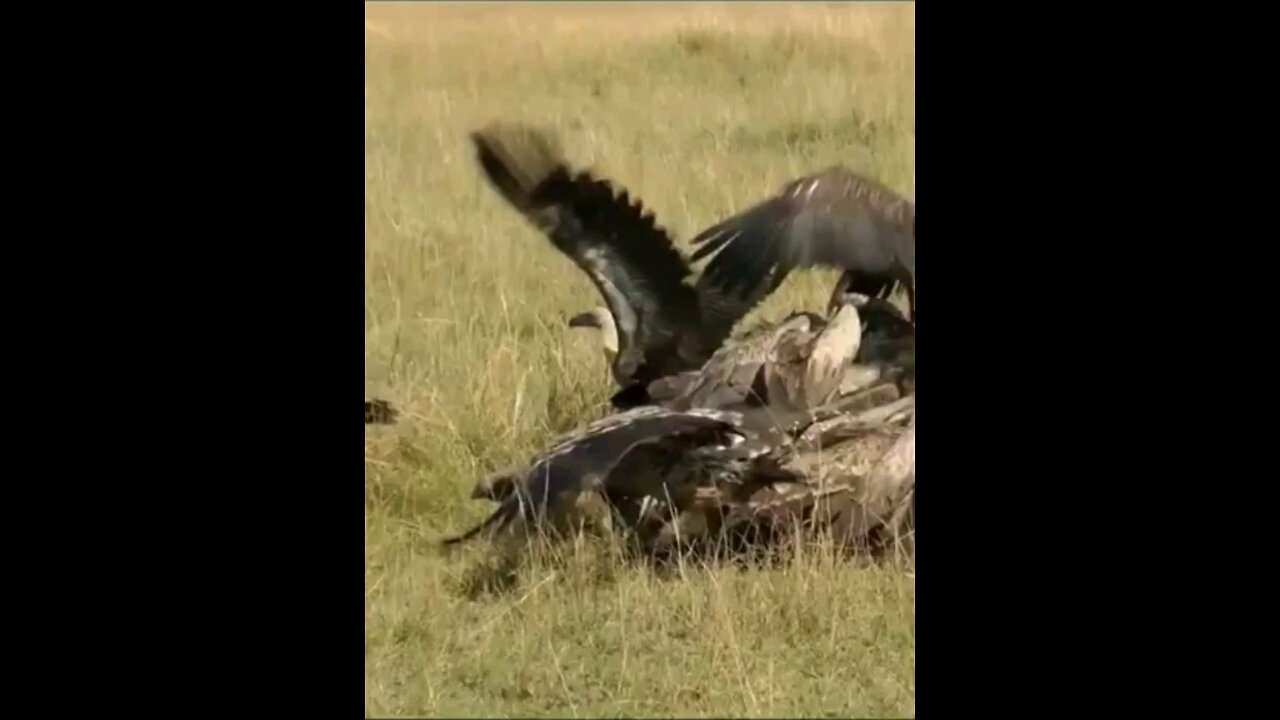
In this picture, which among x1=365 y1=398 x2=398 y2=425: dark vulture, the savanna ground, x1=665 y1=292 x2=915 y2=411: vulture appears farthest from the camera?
x1=365 y1=398 x2=398 y2=425: dark vulture

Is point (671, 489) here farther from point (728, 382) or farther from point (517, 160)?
point (517, 160)

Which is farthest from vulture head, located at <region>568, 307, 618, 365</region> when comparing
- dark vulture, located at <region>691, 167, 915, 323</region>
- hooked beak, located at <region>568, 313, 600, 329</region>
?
dark vulture, located at <region>691, 167, 915, 323</region>

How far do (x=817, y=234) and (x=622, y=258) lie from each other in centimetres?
43

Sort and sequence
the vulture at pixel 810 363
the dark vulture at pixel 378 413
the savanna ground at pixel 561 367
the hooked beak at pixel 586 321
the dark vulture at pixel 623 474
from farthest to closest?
the hooked beak at pixel 586 321, the dark vulture at pixel 378 413, the vulture at pixel 810 363, the dark vulture at pixel 623 474, the savanna ground at pixel 561 367

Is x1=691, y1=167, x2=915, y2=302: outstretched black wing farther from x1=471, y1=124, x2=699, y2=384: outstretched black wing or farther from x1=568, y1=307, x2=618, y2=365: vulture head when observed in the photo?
x1=568, y1=307, x2=618, y2=365: vulture head

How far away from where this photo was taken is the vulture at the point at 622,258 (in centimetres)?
320

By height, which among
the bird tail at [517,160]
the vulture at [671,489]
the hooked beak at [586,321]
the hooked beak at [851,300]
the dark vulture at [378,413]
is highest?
the bird tail at [517,160]

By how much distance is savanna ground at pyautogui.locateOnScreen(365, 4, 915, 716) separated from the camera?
2.60 meters

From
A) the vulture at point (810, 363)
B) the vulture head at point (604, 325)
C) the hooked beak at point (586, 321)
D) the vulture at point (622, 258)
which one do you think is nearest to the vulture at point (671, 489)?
the vulture at point (810, 363)

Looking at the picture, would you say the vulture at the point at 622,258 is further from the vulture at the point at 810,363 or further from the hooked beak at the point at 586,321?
the hooked beak at the point at 586,321

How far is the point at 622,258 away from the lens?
3316 mm

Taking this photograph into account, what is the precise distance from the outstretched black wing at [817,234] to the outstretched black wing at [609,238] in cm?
12
